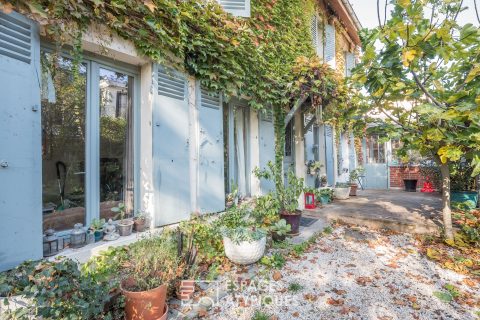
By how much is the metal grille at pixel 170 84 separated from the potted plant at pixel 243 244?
191 centimetres

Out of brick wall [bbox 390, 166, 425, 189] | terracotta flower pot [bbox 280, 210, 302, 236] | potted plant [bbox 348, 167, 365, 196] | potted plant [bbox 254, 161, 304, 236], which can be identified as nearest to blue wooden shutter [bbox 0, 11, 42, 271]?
potted plant [bbox 254, 161, 304, 236]

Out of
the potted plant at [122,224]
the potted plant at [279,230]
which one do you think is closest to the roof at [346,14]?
the potted plant at [279,230]

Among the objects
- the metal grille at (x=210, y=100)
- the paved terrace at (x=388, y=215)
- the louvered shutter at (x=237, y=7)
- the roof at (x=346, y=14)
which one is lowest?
the paved terrace at (x=388, y=215)

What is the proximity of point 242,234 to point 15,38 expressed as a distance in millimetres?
2896

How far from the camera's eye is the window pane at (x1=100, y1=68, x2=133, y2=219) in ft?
9.32

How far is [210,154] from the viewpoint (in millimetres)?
3725

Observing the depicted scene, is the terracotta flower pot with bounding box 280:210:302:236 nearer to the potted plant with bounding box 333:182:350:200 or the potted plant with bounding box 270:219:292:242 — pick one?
the potted plant with bounding box 270:219:292:242

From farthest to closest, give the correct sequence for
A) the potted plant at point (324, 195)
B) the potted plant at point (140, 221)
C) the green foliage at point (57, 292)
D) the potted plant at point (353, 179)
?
the potted plant at point (353, 179) < the potted plant at point (324, 195) < the potted plant at point (140, 221) < the green foliage at point (57, 292)

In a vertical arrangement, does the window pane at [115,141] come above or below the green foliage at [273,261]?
above

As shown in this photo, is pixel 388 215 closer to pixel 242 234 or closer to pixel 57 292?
pixel 242 234

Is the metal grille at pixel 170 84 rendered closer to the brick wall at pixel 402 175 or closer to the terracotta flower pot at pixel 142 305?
the terracotta flower pot at pixel 142 305

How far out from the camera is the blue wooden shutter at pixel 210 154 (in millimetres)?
3594

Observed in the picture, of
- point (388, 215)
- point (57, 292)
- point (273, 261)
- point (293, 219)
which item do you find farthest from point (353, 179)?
point (57, 292)

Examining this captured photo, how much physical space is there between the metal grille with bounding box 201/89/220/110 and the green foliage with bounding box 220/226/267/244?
187cm
